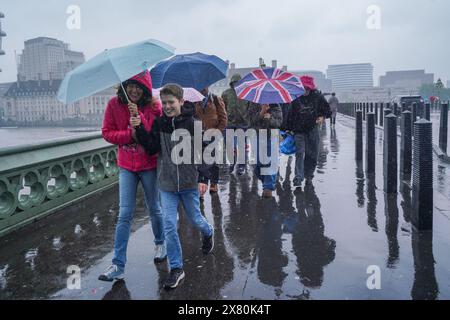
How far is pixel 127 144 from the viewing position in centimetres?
389

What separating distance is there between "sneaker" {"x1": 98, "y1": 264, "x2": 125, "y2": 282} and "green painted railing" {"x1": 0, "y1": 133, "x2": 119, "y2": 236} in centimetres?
192

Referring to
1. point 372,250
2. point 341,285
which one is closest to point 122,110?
point 341,285

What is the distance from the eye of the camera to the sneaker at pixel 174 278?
365cm

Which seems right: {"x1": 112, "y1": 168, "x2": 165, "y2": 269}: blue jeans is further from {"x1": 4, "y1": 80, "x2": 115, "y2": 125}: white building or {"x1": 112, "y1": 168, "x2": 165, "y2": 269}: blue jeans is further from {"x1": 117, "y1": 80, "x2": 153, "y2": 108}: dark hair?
{"x1": 4, "y1": 80, "x2": 115, "y2": 125}: white building

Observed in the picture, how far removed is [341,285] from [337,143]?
11.7 metres

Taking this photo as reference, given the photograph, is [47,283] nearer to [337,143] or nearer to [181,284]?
[181,284]

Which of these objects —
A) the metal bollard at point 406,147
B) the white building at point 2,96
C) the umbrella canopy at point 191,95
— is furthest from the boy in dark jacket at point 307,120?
the white building at point 2,96

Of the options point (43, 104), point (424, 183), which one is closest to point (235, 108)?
point (424, 183)

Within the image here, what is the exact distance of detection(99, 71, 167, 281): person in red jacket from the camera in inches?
152

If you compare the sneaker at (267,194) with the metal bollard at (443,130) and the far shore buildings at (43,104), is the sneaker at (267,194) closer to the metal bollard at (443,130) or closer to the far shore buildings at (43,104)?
the metal bollard at (443,130)

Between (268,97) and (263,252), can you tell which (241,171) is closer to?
(268,97)

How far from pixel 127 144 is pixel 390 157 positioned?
449cm

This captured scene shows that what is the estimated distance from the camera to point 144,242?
16.3 ft
